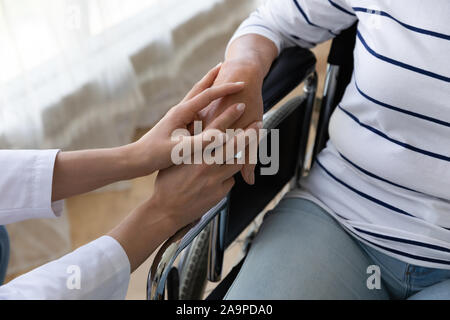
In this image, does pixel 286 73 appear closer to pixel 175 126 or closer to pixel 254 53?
pixel 254 53

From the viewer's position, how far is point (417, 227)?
0.75 m

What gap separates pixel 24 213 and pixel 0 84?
69 cm

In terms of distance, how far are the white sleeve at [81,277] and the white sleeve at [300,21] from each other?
0.47 metres

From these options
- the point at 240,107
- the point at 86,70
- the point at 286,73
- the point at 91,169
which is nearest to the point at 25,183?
the point at 91,169

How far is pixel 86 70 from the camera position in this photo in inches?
57.5

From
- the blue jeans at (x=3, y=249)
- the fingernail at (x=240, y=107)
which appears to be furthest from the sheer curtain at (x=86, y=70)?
the fingernail at (x=240, y=107)

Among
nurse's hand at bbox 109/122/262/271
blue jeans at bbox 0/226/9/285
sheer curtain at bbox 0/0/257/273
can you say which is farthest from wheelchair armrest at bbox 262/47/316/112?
sheer curtain at bbox 0/0/257/273

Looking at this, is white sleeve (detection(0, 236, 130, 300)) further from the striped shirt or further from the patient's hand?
the striped shirt

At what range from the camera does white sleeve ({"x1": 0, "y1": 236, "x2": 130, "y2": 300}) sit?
0.57 metres

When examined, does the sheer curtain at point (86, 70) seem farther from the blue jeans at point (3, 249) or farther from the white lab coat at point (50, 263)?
the white lab coat at point (50, 263)

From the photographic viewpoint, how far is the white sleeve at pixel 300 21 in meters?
0.81
